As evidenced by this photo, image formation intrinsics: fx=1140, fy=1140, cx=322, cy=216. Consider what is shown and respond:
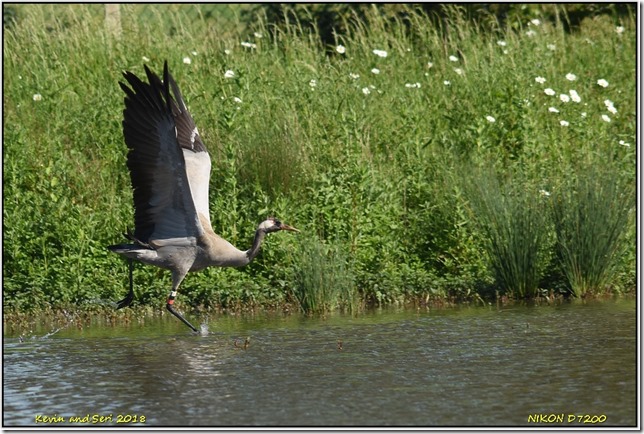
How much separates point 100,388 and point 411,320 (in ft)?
8.77

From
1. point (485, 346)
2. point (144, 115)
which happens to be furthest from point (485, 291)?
point (144, 115)

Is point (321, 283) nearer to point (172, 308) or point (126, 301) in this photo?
point (172, 308)

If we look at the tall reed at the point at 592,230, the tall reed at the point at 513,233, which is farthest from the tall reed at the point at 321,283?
the tall reed at the point at 592,230

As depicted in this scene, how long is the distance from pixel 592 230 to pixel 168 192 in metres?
3.25

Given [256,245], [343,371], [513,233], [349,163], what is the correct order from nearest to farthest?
[343,371], [256,245], [513,233], [349,163]

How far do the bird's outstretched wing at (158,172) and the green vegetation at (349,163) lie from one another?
29.9 inches

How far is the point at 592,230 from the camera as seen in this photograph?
8.73m

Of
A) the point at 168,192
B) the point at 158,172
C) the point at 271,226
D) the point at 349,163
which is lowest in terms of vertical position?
the point at 271,226

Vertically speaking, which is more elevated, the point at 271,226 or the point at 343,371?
the point at 271,226

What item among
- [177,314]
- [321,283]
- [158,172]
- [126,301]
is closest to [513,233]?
[321,283]

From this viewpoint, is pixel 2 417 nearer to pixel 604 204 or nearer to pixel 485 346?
pixel 485 346

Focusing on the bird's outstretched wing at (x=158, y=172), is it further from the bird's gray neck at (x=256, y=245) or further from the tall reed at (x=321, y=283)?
the tall reed at (x=321, y=283)

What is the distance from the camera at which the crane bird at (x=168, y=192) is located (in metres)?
7.64

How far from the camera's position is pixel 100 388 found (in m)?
6.31
